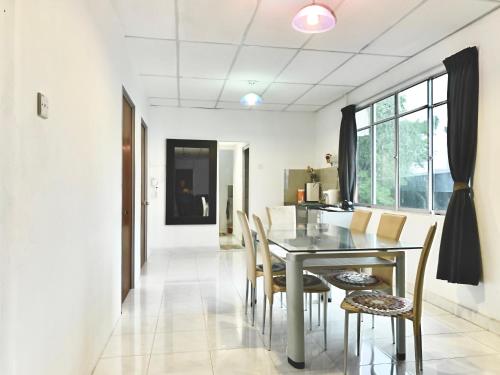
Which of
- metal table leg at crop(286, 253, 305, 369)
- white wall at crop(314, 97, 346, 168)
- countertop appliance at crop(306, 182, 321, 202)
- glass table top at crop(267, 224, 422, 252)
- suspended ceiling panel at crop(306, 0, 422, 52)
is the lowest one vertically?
metal table leg at crop(286, 253, 305, 369)

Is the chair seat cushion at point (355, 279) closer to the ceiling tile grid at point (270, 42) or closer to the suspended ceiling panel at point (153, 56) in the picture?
the ceiling tile grid at point (270, 42)

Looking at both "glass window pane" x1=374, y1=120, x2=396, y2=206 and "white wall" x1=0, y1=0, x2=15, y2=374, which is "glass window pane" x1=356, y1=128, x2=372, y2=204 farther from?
"white wall" x1=0, y1=0, x2=15, y2=374

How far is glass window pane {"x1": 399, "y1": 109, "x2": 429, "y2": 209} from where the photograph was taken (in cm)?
412

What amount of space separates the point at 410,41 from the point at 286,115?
3.64 meters

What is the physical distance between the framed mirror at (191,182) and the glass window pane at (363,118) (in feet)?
9.04

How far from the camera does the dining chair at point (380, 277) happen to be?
9.33 feet

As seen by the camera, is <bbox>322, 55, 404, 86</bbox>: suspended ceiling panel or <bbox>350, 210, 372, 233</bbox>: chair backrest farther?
<bbox>322, 55, 404, 86</bbox>: suspended ceiling panel

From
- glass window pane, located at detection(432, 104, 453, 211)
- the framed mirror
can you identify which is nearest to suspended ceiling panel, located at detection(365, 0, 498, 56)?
glass window pane, located at detection(432, 104, 453, 211)

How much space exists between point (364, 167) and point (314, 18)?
10.8 feet

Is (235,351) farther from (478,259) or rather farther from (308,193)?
(308,193)

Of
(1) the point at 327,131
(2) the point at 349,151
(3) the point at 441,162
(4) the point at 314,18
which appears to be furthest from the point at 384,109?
(4) the point at 314,18

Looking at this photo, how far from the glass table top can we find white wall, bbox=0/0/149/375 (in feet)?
4.55

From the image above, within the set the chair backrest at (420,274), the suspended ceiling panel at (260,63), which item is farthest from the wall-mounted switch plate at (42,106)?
the suspended ceiling panel at (260,63)

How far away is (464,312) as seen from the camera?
3.41 m
